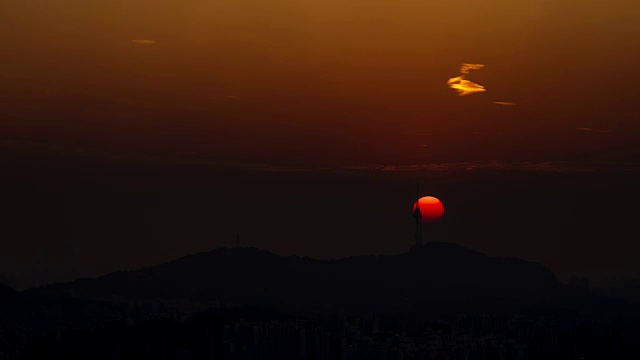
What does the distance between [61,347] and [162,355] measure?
35.9 ft

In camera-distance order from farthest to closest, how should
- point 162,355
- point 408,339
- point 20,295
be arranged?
point 20,295 < point 408,339 < point 162,355

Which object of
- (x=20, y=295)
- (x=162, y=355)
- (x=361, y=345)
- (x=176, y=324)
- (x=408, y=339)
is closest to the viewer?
(x=162, y=355)

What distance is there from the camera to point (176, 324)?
12756 centimetres

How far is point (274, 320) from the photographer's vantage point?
148 m

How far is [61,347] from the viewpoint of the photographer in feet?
370

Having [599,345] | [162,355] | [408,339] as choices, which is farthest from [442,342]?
[162,355]

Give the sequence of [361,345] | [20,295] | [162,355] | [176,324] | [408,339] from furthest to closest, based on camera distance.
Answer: [20,295] → [408,339] → [361,345] → [176,324] → [162,355]

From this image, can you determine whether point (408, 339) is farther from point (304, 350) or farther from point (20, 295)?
point (20, 295)

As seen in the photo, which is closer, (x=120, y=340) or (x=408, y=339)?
(x=120, y=340)

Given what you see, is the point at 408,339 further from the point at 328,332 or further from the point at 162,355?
the point at 162,355

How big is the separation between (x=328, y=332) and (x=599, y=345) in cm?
3557

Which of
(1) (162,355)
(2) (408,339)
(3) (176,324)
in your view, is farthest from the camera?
(2) (408,339)

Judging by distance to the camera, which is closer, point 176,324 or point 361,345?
point 176,324

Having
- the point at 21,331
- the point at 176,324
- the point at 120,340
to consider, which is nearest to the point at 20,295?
the point at 21,331
